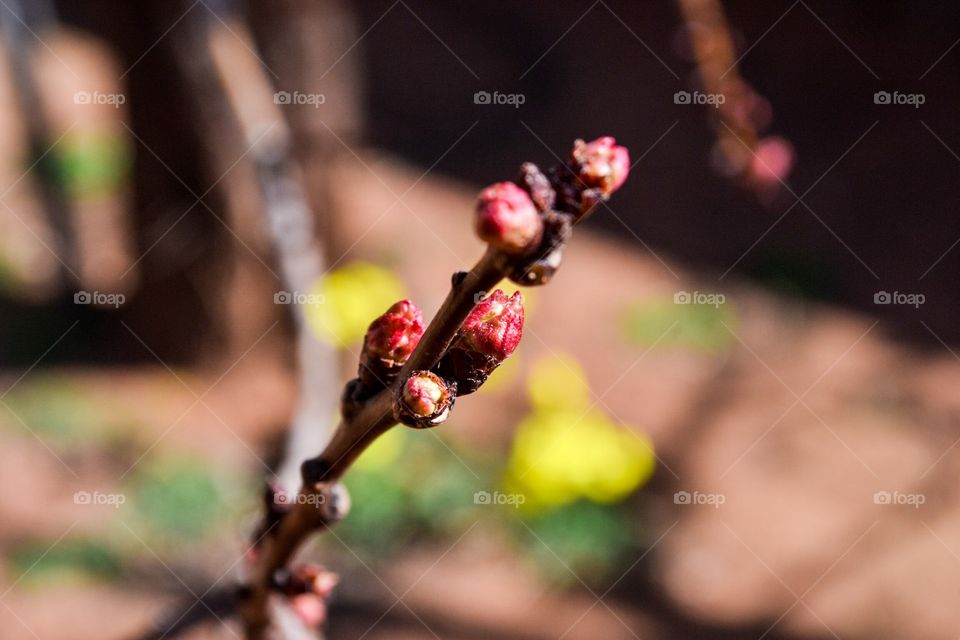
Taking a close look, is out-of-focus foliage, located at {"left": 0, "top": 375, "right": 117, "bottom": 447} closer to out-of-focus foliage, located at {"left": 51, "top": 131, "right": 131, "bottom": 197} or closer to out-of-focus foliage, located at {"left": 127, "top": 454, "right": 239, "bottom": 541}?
out-of-focus foliage, located at {"left": 127, "top": 454, "right": 239, "bottom": 541}

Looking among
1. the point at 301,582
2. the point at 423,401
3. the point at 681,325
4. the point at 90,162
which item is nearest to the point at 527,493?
the point at 681,325

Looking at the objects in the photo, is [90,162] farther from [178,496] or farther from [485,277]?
[485,277]

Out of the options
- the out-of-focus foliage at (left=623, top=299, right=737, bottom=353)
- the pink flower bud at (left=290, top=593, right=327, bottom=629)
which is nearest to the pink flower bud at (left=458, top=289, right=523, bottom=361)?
the pink flower bud at (left=290, top=593, right=327, bottom=629)

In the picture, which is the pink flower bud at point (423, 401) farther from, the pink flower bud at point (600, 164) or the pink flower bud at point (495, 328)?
the pink flower bud at point (600, 164)

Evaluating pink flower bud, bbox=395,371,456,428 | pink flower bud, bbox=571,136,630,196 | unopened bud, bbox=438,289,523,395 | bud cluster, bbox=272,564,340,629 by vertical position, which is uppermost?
pink flower bud, bbox=571,136,630,196

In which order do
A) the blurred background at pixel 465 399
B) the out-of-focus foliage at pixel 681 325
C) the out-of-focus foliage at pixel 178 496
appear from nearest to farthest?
the blurred background at pixel 465 399 < the out-of-focus foliage at pixel 178 496 < the out-of-focus foliage at pixel 681 325

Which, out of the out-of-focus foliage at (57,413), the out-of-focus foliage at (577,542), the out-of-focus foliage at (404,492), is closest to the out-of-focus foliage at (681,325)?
the out-of-focus foliage at (577,542)

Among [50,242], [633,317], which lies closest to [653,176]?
[633,317]
